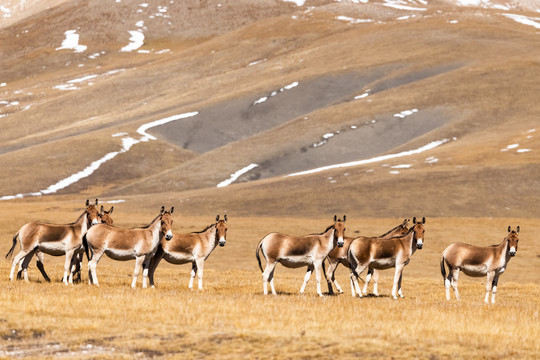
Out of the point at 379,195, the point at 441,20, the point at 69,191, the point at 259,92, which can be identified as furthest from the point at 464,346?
the point at 441,20

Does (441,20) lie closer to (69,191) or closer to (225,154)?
(225,154)

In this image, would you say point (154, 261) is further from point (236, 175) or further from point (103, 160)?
point (103, 160)

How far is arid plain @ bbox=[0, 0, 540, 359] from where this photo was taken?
59.3 ft

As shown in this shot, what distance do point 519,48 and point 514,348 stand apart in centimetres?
15117

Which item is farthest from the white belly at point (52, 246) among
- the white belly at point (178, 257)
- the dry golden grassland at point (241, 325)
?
the white belly at point (178, 257)

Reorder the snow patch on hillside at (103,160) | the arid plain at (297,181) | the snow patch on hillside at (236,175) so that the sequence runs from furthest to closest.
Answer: the snow patch on hillside at (103,160)
the snow patch on hillside at (236,175)
the arid plain at (297,181)

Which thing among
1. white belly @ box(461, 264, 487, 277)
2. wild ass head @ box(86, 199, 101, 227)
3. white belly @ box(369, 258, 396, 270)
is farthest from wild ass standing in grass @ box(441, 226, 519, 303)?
wild ass head @ box(86, 199, 101, 227)

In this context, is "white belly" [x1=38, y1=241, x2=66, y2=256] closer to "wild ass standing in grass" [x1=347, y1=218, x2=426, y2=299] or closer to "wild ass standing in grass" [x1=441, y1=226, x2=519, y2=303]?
"wild ass standing in grass" [x1=347, y1=218, x2=426, y2=299]

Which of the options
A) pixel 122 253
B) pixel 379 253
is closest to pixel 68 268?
pixel 122 253

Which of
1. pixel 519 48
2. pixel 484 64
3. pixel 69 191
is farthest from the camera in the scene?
pixel 519 48

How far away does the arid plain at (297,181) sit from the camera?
18062 millimetres

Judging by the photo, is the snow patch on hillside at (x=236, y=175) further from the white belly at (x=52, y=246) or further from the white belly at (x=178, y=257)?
the white belly at (x=178, y=257)

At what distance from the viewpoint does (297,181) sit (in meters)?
86.1

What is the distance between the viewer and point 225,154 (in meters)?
119
